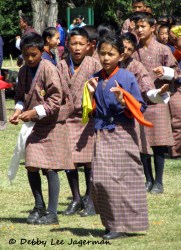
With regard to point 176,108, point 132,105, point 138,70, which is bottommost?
point 176,108

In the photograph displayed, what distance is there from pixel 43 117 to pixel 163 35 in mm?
4728

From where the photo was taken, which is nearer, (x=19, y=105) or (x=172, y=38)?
(x=19, y=105)

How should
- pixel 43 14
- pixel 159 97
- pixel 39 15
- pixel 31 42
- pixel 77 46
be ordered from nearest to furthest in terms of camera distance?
1. pixel 159 97
2. pixel 31 42
3. pixel 77 46
4. pixel 39 15
5. pixel 43 14

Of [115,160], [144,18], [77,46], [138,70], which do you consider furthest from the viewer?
[144,18]

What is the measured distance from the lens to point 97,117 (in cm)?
691

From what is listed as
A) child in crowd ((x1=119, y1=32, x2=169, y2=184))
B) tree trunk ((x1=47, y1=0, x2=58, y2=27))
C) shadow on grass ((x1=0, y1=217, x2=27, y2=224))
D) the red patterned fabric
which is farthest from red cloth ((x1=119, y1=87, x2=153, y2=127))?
tree trunk ((x1=47, y1=0, x2=58, y2=27))

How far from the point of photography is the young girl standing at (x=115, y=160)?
6.73 meters

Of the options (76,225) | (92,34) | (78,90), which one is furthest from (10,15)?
(76,225)

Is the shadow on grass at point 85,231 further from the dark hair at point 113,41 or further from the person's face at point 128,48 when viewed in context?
the person's face at point 128,48

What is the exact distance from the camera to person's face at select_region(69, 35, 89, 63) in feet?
A: 26.2

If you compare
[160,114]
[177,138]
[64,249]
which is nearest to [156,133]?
[160,114]

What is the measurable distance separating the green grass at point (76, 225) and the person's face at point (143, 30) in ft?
5.59

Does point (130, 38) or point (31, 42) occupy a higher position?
point (31, 42)

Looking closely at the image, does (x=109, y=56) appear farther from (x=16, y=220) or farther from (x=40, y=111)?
(x=16, y=220)
